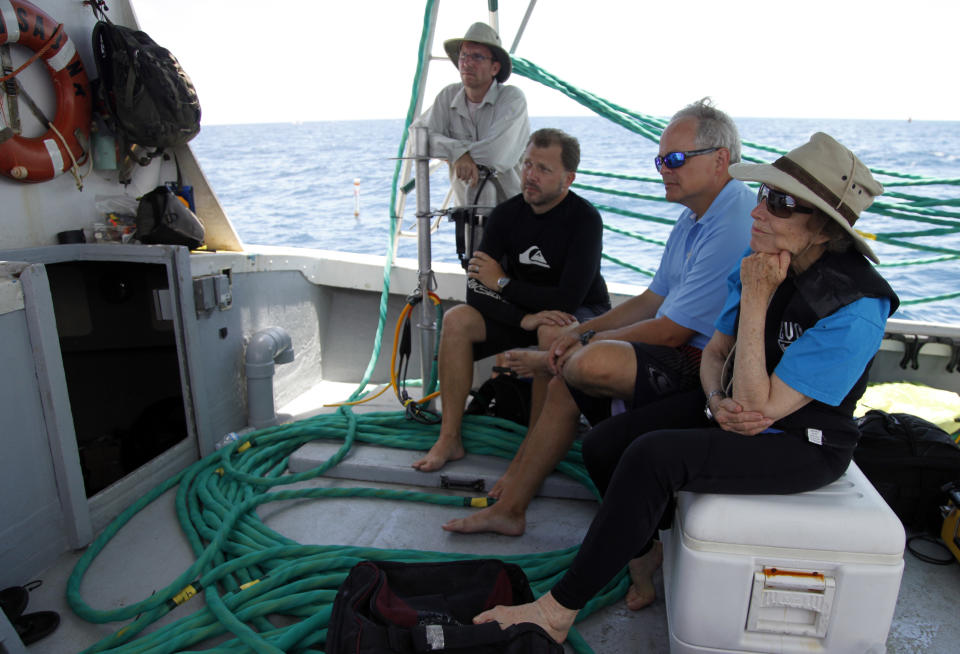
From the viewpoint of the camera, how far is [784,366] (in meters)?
1.45

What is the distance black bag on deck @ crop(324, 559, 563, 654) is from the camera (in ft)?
4.60

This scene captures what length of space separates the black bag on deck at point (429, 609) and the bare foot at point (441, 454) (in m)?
0.77

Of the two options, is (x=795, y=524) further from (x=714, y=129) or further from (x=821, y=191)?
(x=714, y=129)

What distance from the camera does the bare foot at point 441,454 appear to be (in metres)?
2.52

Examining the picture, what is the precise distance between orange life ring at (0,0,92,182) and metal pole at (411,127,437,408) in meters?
1.39

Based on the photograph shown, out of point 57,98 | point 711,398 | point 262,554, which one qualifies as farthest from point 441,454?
point 57,98

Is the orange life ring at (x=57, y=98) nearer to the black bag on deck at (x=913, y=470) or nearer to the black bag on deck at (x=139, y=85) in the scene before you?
the black bag on deck at (x=139, y=85)

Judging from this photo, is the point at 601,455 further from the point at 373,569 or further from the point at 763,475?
the point at 373,569

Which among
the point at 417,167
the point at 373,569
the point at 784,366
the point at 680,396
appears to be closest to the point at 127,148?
the point at 417,167

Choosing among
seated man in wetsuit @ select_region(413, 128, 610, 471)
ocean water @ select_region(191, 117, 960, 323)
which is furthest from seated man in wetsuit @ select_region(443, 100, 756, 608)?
ocean water @ select_region(191, 117, 960, 323)

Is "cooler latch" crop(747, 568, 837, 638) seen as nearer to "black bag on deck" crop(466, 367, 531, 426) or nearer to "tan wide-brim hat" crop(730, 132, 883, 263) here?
"tan wide-brim hat" crop(730, 132, 883, 263)

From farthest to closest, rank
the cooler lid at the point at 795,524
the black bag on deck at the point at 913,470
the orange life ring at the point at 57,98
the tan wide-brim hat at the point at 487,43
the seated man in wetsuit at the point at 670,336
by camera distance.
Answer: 1. the tan wide-brim hat at the point at 487,43
2. the orange life ring at the point at 57,98
3. the black bag on deck at the point at 913,470
4. the seated man in wetsuit at the point at 670,336
5. the cooler lid at the point at 795,524

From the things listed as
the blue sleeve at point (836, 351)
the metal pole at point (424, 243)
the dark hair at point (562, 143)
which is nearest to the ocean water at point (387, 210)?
the metal pole at point (424, 243)

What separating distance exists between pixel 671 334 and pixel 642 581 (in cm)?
72
